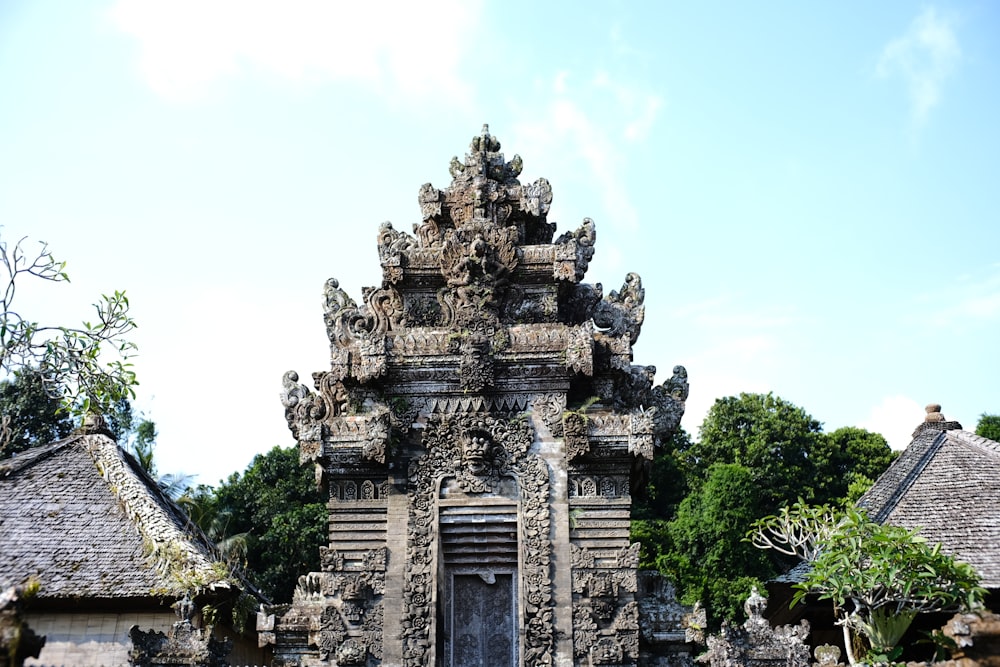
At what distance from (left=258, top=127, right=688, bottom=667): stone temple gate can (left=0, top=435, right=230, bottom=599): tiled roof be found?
11.2ft

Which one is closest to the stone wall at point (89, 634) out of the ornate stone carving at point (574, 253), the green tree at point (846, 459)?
the ornate stone carving at point (574, 253)

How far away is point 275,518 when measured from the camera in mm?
29219

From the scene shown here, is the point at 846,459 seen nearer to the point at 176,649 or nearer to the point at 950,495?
the point at 950,495

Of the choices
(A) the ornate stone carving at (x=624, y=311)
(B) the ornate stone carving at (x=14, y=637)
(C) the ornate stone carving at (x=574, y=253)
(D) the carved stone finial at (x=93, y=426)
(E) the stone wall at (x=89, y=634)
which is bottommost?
(E) the stone wall at (x=89, y=634)

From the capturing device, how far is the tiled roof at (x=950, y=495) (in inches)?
555

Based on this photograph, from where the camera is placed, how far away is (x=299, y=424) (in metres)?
12.1

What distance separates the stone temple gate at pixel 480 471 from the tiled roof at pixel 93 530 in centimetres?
341

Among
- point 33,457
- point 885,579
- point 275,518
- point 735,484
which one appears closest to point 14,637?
point 885,579

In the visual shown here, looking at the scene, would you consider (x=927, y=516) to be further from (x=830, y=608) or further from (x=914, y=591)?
(x=914, y=591)

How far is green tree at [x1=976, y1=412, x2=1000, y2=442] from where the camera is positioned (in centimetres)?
3478

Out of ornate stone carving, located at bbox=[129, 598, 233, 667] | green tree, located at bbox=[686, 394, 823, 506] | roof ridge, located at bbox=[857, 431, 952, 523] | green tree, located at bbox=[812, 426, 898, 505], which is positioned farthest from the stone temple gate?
green tree, located at bbox=[812, 426, 898, 505]

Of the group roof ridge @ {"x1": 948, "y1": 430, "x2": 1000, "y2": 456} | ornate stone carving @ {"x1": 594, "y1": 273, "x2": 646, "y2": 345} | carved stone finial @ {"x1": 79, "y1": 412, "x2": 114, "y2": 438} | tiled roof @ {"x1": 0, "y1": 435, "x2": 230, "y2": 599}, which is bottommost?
tiled roof @ {"x1": 0, "y1": 435, "x2": 230, "y2": 599}

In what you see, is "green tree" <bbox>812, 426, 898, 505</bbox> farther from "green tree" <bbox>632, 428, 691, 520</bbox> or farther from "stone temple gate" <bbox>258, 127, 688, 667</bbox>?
"stone temple gate" <bbox>258, 127, 688, 667</bbox>

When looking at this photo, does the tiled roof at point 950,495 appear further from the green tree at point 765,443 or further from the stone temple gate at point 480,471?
the green tree at point 765,443
